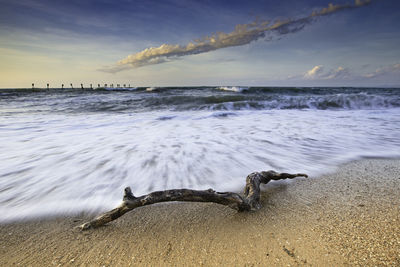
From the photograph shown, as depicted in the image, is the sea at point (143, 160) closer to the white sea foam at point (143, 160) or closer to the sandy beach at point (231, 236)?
the white sea foam at point (143, 160)

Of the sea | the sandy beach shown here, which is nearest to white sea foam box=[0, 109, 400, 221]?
the sea

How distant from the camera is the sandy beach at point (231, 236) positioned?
110 centimetres

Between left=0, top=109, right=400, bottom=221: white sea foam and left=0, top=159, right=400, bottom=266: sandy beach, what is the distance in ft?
1.32

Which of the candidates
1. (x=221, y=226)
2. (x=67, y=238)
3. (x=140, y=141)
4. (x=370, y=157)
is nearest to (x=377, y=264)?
(x=221, y=226)

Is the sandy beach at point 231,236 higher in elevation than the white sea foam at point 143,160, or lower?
higher

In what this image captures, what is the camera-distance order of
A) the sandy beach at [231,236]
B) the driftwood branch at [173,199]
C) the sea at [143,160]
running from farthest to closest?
the sea at [143,160], the driftwood branch at [173,199], the sandy beach at [231,236]

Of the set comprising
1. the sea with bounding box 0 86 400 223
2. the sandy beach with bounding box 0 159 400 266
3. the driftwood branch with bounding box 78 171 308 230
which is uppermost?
the driftwood branch with bounding box 78 171 308 230

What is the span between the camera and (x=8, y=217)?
160 centimetres

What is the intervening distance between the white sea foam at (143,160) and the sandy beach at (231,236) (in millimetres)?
403

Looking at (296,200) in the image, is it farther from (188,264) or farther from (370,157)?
(370,157)

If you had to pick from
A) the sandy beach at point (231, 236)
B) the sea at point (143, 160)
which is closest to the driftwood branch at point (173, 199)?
the sandy beach at point (231, 236)

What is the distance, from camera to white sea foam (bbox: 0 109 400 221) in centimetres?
197

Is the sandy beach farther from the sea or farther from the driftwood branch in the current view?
the sea

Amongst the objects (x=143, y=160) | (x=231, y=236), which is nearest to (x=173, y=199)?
(x=231, y=236)
